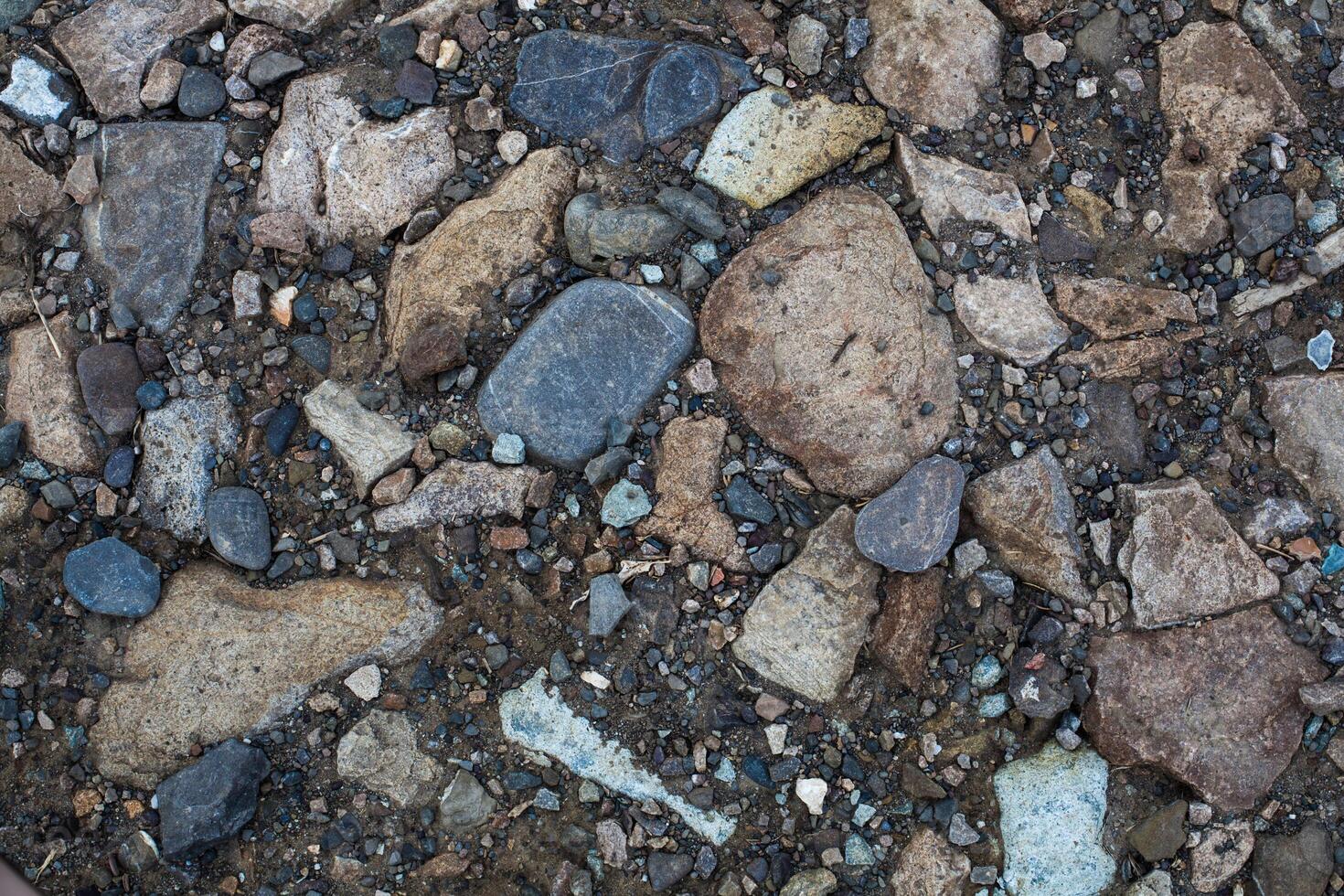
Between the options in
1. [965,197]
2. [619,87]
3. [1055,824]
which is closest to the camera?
[1055,824]

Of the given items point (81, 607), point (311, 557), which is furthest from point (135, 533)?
point (311, 557)

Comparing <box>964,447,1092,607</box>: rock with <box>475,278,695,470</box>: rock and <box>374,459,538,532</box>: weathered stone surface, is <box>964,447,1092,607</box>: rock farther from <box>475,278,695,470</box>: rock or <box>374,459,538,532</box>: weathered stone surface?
<box>374,459,538,532</box>: weathered stone surface

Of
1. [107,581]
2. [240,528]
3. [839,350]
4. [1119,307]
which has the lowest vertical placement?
[107,581]

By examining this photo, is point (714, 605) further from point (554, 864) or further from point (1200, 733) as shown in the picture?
point (1200, 733)

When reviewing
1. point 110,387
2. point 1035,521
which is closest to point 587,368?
point 1035,521

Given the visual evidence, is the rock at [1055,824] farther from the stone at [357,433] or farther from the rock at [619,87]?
the rock at [619,87]

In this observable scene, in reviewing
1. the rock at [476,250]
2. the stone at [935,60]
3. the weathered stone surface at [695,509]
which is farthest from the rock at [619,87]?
the weathered stone surface at [695,509]

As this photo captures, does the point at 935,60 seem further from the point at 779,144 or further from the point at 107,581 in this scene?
the point at 107,581
